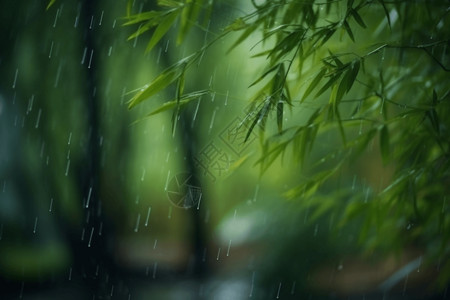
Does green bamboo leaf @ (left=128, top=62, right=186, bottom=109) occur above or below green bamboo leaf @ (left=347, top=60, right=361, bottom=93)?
below

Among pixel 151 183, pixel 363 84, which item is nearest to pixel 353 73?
pixel 363 84

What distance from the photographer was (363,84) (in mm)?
1482

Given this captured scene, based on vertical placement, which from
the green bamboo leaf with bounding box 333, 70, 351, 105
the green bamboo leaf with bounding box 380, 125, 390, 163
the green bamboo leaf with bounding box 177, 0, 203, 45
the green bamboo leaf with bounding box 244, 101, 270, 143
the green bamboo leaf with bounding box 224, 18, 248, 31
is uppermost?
the green bamboo leaf with bounding box 177, 0, 203, 45

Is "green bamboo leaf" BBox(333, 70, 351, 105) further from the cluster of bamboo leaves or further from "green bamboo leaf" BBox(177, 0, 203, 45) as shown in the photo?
"green bamboo leaf" BBox(177, 0, 203, 45)

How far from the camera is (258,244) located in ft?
11.7

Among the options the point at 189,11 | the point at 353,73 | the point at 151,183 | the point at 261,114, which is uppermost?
the point at 151,183

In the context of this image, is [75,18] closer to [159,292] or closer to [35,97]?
[35,97]

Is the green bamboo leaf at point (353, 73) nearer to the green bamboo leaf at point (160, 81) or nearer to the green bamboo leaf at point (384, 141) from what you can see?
the green bamboo leaf at point (384, 141)

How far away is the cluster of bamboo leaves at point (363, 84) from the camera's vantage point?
4.29 ft

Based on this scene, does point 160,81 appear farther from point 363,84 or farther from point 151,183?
point 151,183

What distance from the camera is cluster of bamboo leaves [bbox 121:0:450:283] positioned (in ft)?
4.29

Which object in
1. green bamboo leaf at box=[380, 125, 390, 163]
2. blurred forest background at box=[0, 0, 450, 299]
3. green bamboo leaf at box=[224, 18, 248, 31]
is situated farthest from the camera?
blurred forest background at box=[0, 0, 450, 299]

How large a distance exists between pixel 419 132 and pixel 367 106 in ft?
0.62

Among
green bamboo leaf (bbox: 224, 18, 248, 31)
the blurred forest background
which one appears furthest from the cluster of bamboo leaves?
the blurred forest background
